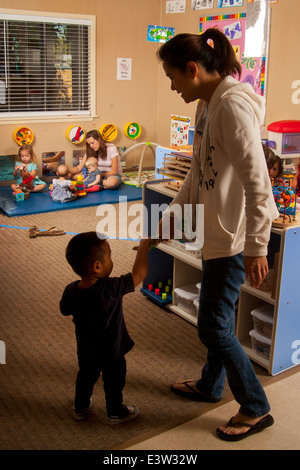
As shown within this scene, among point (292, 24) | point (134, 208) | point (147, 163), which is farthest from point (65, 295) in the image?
point (147, 163)

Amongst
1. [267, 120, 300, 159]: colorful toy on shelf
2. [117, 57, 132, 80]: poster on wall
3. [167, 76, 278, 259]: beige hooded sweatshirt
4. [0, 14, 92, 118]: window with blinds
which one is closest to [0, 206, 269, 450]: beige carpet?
[167, 76, 278, 259]: beige hooded sweatshirt

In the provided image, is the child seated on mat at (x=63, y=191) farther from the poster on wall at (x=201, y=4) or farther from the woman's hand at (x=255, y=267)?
the woman's hand at (x=255, y=267)

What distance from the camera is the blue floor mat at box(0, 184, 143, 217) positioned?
4.58 meters

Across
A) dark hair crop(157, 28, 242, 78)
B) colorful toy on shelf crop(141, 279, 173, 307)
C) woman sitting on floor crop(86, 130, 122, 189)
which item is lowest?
colorful toy on shelf crop(141, 279, 173, 307)

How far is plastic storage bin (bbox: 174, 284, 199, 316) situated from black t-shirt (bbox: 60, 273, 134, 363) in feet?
2.83

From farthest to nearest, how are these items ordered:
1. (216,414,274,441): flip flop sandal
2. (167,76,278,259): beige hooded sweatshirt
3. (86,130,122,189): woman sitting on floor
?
Answer: 1. (86,130,122,189): woman sitting on floor
2. (216,414,274,441): flip flop sandal
3. (167,76,278,259): beige hooded sweatshirt

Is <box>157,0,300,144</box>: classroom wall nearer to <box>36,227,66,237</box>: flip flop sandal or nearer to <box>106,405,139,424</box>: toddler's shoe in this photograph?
<box>36,227,66,237</box>: flip flop sandal

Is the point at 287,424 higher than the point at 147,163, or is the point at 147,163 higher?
the point at 147,163

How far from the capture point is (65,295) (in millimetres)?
1748

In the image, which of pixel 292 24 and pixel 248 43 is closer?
pixel 292 24

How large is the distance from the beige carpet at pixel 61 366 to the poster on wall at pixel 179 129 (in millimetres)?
2652

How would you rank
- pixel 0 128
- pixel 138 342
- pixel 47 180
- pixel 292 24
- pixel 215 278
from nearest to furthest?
pixel 215 278, pixel 138 342, pixel 292 24, pixel 0 128, pixel 47 180

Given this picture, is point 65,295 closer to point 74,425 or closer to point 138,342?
point 74,425

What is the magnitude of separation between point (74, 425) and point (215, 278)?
0.75m
